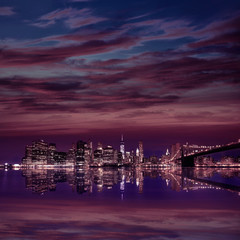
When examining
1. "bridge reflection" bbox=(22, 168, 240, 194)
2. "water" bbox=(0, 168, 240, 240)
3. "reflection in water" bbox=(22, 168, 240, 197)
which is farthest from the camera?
"reflection in water" bbox=(22, 168, 240, 197)

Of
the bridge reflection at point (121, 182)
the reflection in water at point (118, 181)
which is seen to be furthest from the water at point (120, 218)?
the reflection in water at point (118, 181)

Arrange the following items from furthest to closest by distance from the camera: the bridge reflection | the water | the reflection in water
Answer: the reflection in water < the bridge reflection < the water

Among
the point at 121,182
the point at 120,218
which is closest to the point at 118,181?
the point at 121,182

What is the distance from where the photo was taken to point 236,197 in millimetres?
32125

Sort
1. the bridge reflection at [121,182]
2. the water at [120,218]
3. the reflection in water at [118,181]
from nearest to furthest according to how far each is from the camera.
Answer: the water at [120,218]
the bridge reflection at [121,182]
the reflection in water at [118,181]

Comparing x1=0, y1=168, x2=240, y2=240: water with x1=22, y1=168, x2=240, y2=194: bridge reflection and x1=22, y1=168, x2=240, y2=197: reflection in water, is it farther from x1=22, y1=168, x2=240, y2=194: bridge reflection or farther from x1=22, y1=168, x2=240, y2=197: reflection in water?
x1=22, y1=168, x2=240, y2=197: reflection in water

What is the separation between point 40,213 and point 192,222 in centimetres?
802

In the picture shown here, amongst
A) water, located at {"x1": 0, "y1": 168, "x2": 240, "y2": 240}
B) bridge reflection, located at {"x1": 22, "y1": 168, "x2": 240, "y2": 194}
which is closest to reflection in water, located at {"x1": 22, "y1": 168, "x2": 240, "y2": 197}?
bridge reflection, located at {"x1": 22, "y1": 168, "x2": 240, "y2": 194}

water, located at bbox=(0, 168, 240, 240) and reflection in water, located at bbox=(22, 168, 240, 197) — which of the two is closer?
water, located at bbox=(0, 168, 240, 240)

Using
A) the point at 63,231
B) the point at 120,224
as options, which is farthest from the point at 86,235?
the point at 120,224

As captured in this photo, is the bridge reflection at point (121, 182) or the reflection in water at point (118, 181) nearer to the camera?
the bridge reflection at point (121, 182)

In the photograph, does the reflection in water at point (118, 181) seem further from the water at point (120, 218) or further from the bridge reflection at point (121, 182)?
the water at point (120, 218)

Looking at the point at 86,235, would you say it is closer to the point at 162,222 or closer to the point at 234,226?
the point at 162,222

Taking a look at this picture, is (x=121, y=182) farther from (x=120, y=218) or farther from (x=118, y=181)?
(x=120, y=218)
